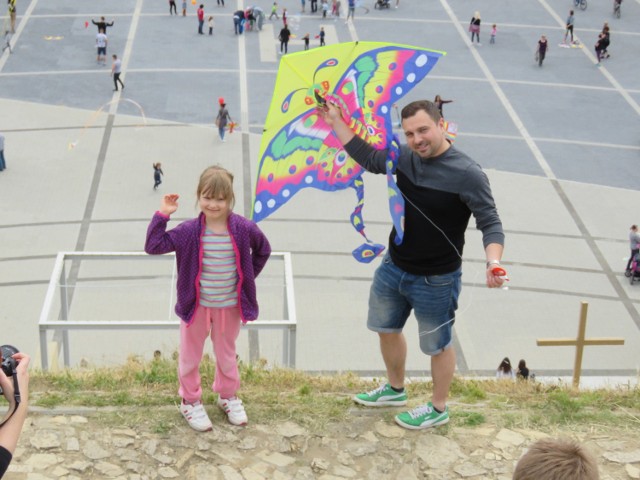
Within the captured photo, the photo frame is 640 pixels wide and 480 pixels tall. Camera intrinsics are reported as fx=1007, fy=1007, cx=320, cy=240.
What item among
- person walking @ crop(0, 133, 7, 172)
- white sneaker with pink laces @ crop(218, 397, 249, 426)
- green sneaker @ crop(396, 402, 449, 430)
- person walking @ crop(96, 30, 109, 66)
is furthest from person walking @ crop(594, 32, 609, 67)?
white sneaker with pink laces @ crop(218, 397, 249, 426)

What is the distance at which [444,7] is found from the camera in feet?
116

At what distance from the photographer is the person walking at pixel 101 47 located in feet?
94.9

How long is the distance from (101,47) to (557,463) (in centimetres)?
2720

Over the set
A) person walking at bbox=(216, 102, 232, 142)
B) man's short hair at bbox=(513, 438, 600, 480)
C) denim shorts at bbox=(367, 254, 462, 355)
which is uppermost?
man's short hair at bbox=(513, 438, 600, 480)

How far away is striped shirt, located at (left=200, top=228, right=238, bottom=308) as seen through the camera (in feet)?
20.4

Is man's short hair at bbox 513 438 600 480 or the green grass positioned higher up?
man's short hair at bbox 513 438 600 480

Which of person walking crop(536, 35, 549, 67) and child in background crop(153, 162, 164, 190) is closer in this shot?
child in background crop(153, 162, 164, 190)

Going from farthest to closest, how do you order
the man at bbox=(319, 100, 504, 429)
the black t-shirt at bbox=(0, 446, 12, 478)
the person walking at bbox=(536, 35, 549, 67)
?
1. the person walking at bbox=(536, 35, 549, 67)
2. the man at bbox=(319, 100, 504, 429)
3. the black t-shirt at bbox=(0, 446, 12, 478)

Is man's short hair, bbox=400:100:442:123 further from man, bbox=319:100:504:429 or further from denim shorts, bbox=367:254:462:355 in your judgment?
denim shorts, bbox=367:254:462:355

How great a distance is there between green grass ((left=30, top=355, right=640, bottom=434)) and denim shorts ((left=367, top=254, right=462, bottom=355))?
30.0 inches

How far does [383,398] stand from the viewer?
7000 mm

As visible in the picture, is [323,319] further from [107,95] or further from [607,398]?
[107,95]

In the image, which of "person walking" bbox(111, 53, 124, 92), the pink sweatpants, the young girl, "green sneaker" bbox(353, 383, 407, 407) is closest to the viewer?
the young girl

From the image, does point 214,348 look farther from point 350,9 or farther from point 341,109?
point 350,9
